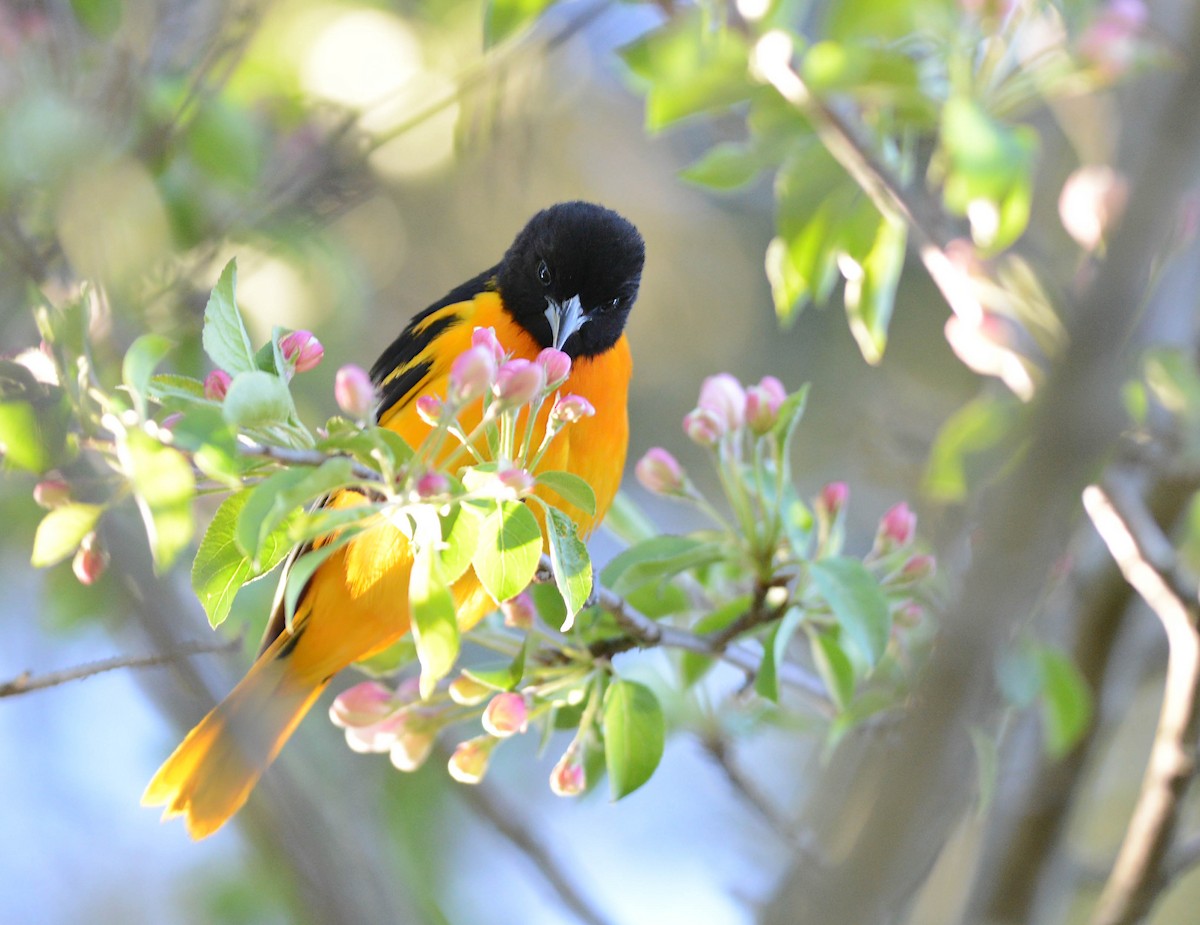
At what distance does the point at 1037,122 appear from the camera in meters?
Answer: 6.00

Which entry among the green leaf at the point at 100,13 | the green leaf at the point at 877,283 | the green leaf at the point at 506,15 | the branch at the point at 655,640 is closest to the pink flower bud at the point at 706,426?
the branch at the point at 655,640

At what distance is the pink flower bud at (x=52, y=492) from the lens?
4.84 ft

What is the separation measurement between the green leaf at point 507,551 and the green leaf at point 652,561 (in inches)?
23.5

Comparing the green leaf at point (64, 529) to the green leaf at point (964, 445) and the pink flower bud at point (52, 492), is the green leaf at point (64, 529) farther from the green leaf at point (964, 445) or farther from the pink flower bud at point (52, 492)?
the green leaf at point (964, 445)

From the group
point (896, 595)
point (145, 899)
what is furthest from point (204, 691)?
point (145, 899)

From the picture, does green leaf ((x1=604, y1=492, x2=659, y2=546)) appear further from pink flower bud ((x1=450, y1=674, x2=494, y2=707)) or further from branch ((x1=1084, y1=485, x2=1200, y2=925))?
branch ((x1=1084, y1=485, x2=1200, y2=925))

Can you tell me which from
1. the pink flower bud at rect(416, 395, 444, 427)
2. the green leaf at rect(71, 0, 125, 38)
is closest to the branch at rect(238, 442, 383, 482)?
the pink flower bud at rect(416, 395, 444, 427)

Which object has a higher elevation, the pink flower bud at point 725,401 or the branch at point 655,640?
the pink flower bud at point 725,401

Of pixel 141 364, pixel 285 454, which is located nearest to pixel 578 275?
pixel 285 454

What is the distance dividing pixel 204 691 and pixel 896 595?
1.19 m

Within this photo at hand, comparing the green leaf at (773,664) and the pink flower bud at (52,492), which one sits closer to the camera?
the pink flower bud at (52,492)

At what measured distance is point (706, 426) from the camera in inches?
84.1

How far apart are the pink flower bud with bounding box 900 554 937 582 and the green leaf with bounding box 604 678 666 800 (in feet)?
1.91

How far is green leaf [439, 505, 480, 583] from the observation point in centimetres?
137
